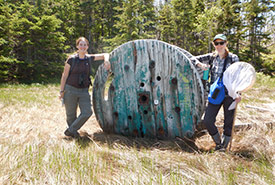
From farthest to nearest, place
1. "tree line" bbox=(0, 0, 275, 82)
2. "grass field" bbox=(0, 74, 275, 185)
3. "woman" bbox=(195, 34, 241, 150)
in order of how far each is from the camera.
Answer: "tree line" bbox=(0, 0, 275, 82) → "woman" bbox=(195, 34, 241, 150) → "grass field" bbox=(0, 74, 275, 185)

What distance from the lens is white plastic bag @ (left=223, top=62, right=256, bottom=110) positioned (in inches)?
93.5

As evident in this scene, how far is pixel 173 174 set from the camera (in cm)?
204

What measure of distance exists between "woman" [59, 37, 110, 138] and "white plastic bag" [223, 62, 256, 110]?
1.58m

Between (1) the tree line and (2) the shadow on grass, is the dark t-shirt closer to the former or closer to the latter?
(2) the shadow on grass

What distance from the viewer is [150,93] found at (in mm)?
3164

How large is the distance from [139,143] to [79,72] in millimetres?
1284

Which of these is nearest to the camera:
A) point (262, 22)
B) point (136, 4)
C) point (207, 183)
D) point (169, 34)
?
point (207, 183)

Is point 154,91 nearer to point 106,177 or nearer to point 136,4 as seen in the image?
point 106,177

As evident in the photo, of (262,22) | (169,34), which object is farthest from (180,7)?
(262,22)

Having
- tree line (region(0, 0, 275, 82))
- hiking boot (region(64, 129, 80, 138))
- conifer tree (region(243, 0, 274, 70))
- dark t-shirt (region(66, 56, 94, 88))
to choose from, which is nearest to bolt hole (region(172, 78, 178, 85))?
dark t-shirt (region(66, 56, 94, 88))

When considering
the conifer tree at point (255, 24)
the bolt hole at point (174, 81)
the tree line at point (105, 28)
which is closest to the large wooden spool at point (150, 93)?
the bolt hole at point (174, 81)

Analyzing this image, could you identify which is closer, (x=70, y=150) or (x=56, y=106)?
(x=70, y=150)

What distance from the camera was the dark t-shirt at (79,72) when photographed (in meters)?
3.08

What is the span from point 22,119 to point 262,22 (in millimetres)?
21571
